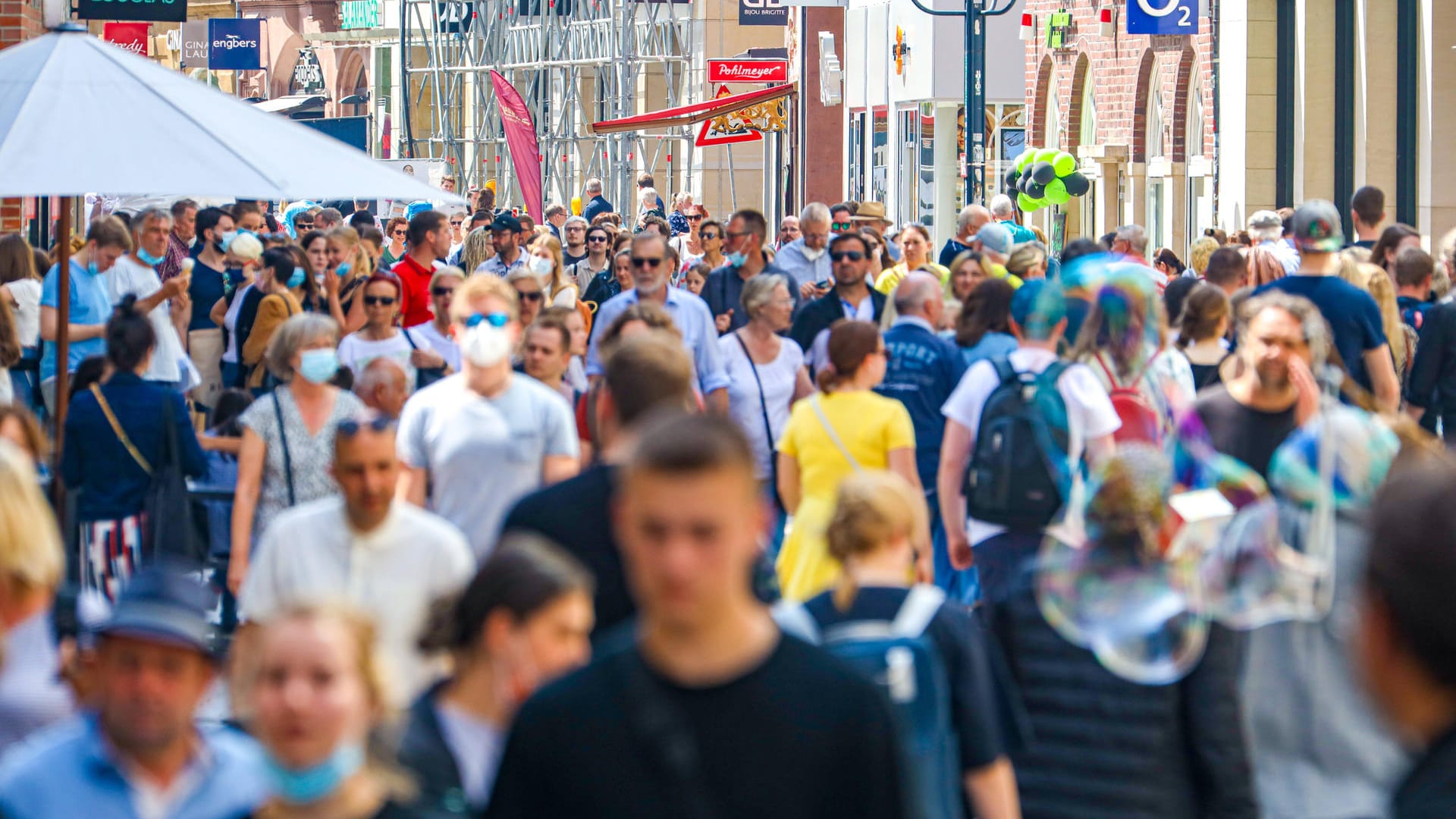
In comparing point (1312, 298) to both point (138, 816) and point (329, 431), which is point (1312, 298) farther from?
point (138, 816)

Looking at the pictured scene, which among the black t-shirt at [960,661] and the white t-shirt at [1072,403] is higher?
the white t-shirt at [1072,403]

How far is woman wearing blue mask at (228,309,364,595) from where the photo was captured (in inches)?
286

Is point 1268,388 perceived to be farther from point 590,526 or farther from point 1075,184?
point 1075,184

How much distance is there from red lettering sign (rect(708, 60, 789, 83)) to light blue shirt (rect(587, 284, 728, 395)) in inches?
1175

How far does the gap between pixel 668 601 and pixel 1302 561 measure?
233 centimetres

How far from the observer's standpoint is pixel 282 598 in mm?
5254

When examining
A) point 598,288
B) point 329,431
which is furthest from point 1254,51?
point 329,431

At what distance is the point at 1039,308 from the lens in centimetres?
714

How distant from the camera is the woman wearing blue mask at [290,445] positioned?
725 cm

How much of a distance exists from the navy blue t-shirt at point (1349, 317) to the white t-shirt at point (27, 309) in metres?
6.40

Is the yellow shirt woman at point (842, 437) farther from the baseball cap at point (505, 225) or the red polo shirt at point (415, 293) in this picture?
the baseball cap at point (505, 225)

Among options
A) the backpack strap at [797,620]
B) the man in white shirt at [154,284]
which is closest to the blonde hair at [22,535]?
the backpack strap at [797,620]

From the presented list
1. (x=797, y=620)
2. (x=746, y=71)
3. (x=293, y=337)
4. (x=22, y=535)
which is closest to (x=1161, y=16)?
(x=293, y=337)

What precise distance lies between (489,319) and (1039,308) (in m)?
1.83
